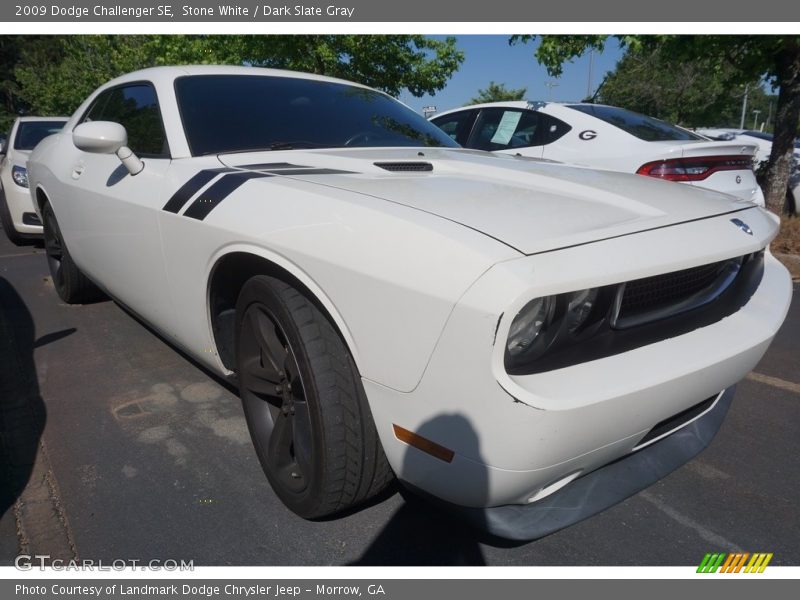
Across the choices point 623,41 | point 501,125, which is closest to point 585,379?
point 501,125

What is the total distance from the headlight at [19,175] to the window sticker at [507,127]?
487cm

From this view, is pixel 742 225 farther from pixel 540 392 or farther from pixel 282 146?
pixel 282 146

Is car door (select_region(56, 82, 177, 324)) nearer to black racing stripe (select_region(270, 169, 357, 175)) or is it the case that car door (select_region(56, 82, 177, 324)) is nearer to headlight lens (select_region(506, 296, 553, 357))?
black racing stripe (select_region(270, 169, 357, 175))

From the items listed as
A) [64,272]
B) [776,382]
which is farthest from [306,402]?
[64,272]

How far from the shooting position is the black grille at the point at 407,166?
2.17 metres

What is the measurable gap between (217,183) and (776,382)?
116 inches

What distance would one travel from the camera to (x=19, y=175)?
6062 mm

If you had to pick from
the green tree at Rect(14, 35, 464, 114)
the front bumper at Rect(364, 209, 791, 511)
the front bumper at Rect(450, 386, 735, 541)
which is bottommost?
the front bumper at Rect(450, 386, 735, 541)

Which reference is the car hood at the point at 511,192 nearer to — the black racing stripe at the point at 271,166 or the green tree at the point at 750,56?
the black racing stripe at the point at 271,166

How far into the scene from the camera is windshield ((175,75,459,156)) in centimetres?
248

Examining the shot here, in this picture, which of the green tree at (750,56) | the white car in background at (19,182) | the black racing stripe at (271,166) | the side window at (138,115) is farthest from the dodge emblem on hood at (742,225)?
the white car in background at (19,182)

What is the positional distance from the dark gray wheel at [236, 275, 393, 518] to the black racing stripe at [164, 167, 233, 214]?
0.48 m

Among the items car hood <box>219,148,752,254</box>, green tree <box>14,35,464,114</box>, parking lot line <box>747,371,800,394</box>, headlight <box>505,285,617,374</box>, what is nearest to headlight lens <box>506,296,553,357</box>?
headlight <box>505,285,617,374</box>
